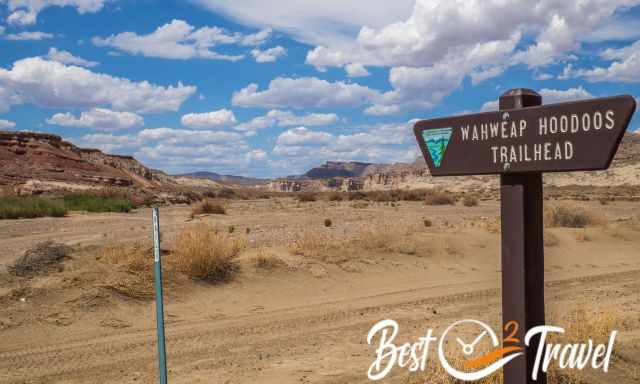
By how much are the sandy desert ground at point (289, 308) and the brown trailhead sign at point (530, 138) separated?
289 centimetres

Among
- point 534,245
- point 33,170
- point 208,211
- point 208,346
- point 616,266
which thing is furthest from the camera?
point 33,170

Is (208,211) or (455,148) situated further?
(208,211)

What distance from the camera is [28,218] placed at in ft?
107

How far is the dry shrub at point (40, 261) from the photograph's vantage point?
11742 mm

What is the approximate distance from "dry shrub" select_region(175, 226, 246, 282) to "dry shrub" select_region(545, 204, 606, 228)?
15932 mm

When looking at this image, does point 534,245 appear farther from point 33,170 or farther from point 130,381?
point 33,170

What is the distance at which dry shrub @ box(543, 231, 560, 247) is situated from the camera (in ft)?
62.4

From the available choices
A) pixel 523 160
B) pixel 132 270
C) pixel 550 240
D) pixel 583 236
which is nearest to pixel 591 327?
pixel 523 160

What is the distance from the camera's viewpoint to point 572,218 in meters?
24.4

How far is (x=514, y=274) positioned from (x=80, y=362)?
624cm

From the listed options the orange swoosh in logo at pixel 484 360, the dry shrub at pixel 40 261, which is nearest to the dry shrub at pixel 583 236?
the orange swoosh in logo at pixel 484 360

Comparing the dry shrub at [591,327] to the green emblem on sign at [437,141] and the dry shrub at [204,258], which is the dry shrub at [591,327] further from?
the dry shrub at [204,258]

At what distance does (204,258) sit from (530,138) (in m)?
9.30

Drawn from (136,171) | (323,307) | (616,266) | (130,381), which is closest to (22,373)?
(130,381)
